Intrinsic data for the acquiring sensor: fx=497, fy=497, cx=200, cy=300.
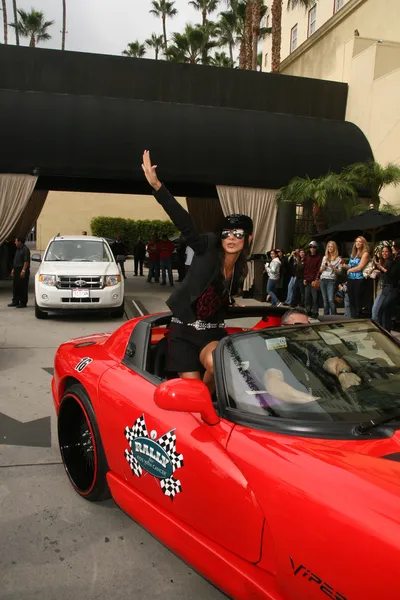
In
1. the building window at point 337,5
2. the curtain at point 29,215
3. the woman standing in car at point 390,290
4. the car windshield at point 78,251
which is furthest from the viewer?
the building window at point 337,5

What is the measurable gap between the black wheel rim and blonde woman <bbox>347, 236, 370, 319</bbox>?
6.98 m

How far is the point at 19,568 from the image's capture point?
2.35 m

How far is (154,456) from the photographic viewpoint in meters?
2.29

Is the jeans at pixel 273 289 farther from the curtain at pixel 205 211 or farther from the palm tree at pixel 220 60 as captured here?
the palm tree at pixel 220 60

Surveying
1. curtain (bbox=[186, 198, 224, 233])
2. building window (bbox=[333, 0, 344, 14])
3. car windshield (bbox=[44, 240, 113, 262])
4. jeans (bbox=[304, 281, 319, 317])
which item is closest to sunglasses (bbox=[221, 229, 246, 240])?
car windshield (bbox=[44, 240, 113, 262])

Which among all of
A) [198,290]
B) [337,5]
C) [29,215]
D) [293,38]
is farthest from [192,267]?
[293,38]

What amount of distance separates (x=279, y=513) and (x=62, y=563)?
132 cm

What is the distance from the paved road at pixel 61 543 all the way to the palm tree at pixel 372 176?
1133 cm

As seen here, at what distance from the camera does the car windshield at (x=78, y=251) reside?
10.4 meters

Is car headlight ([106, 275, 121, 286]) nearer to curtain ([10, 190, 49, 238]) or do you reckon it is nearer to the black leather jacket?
the black leather jacket

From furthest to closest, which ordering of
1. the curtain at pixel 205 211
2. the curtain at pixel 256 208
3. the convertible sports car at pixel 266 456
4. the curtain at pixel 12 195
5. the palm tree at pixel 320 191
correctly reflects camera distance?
the curtain at pixel 205 211 < the curtain at pixel 256 208 < the curtain at pixel 12 195 < the palm tree at pixel 320 191 < the convertible sports car at pixel 266 456

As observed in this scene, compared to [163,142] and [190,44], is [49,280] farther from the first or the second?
[190,44]

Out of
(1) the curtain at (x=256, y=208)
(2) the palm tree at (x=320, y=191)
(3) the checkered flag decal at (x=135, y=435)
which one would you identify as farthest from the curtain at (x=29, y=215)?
(3) the checkered flag decal at (x=135, y=435)

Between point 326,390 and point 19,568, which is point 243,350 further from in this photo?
point 19,568
